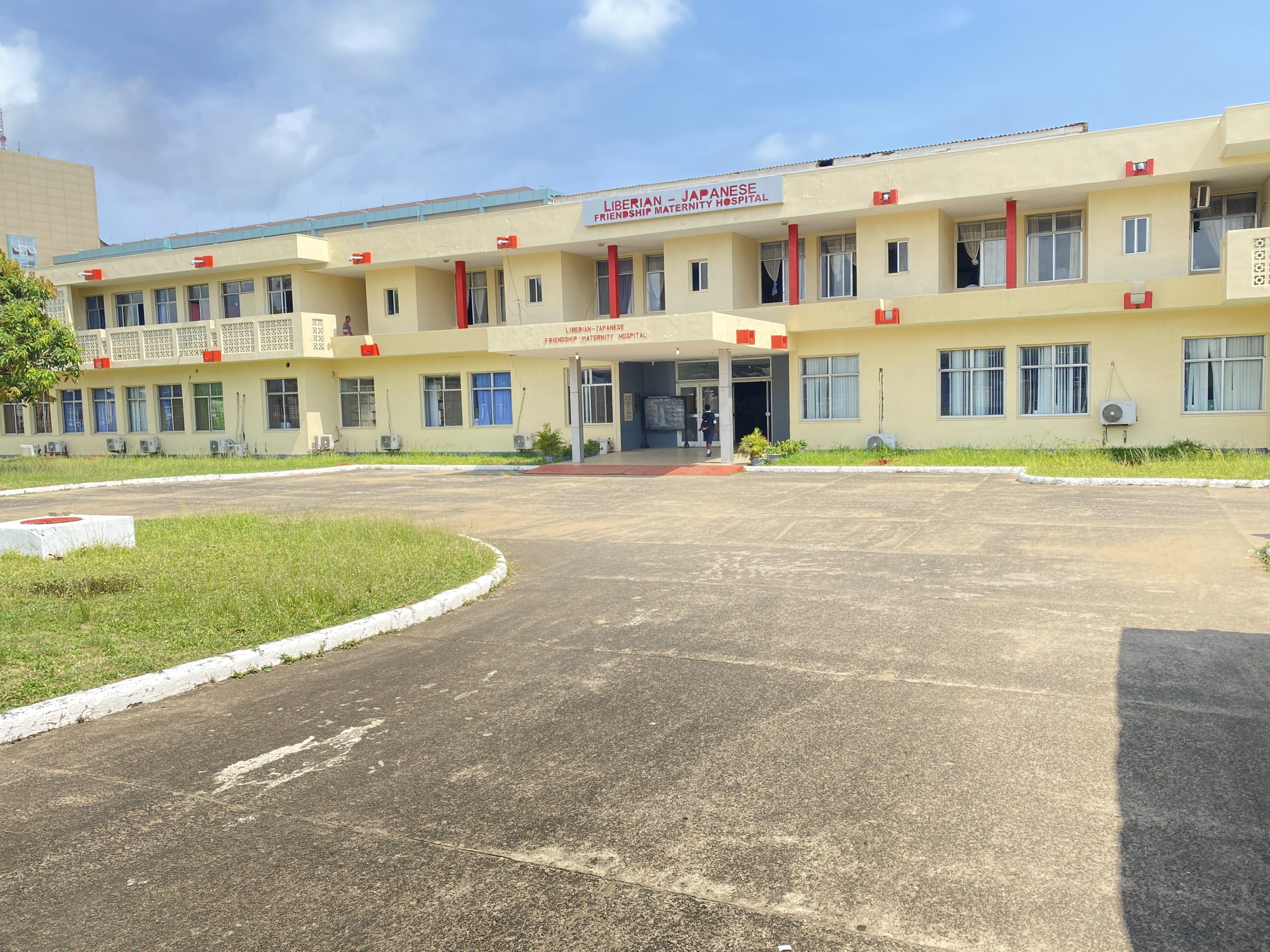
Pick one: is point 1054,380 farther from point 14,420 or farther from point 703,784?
point 14,420

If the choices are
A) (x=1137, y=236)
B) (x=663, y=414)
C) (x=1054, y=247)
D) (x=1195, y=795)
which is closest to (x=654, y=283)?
(x=663, y=414)

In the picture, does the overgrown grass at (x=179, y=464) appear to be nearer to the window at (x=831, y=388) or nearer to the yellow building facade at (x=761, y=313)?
the yellow building facade at (x=761, y=313)

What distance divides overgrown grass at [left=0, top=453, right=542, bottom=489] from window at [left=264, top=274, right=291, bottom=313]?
5500 millimetres

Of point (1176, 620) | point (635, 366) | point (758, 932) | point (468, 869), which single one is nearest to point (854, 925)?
point (758, 932)

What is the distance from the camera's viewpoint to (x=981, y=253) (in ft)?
88.3

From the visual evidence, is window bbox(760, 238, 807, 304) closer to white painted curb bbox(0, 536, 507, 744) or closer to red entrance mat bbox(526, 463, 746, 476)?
red entrance mat bbox(526, 463, 746, 476)

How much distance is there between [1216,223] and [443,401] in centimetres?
2338

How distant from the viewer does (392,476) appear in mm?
26734

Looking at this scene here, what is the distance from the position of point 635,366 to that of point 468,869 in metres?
28.1

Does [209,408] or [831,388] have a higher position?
[209,408]

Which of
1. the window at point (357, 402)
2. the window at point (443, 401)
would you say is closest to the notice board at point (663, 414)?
the window at point (443, 401)

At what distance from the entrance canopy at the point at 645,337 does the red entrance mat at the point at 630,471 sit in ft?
9.86

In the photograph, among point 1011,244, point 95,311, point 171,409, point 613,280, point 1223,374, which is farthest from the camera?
point 95,311

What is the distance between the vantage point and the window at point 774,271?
2958 cm
